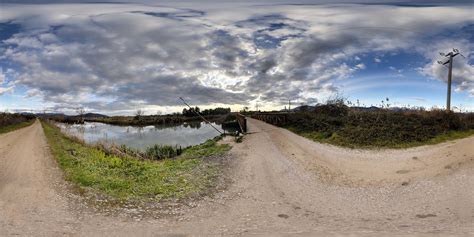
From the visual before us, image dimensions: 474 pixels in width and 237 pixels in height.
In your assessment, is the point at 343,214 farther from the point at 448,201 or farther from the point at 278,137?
the point at 278,137

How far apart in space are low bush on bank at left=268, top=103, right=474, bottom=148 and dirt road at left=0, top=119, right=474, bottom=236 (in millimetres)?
2722

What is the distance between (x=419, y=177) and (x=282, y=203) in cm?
546

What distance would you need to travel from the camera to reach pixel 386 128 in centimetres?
2200

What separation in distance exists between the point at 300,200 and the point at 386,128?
12975 mm

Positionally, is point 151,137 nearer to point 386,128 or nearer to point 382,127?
point 382,127

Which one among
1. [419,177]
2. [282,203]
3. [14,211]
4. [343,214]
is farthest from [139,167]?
[419,177]

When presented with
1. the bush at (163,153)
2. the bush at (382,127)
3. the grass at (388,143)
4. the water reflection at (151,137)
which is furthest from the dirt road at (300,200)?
the water reflection at (151,137)

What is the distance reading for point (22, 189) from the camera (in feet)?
38.8

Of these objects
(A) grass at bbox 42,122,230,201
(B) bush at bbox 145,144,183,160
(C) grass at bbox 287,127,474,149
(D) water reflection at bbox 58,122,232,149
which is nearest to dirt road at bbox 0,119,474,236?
(A) grass at bbox 42,122,230,201

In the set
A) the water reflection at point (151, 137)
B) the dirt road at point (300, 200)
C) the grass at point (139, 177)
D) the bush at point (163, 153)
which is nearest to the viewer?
the dirt road at point (300, 200)

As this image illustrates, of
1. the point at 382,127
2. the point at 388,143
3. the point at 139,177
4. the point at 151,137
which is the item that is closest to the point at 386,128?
the point at 382,127

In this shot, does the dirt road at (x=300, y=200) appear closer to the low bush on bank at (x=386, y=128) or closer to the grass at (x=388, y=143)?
the grass at (x=388, y=143)

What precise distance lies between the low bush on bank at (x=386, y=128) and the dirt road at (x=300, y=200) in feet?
8.93

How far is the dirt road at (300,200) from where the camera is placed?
8422 mm
